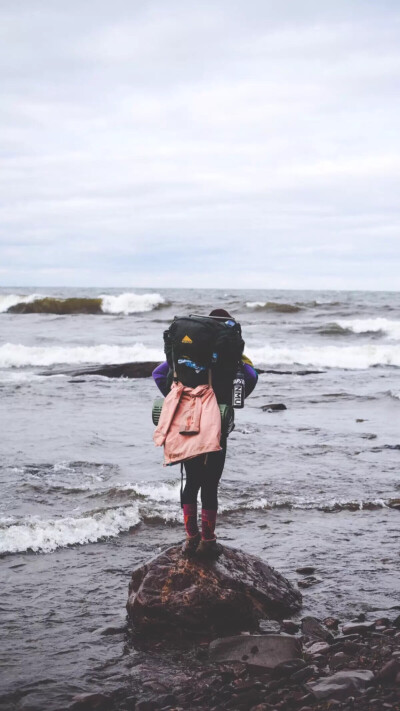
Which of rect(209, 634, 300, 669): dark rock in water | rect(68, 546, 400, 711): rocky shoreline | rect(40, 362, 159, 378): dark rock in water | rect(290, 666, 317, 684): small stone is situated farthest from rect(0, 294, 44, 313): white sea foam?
rect(290, 666, 317, 684): small stone

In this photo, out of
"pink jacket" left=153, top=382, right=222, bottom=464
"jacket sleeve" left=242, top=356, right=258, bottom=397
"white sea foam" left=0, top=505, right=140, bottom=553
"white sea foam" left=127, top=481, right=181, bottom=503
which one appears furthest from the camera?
"white sea foam" left=127, top=481, right=181, bottom=503

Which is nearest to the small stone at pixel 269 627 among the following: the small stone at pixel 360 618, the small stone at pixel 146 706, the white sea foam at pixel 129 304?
the small stone at pixel 360 618

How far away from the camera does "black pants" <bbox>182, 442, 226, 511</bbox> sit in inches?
201

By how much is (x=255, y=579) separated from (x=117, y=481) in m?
4.19

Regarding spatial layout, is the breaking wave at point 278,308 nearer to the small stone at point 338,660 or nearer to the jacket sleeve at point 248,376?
the jacket sleeve at point 248,376

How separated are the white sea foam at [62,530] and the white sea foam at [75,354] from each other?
18334 mm

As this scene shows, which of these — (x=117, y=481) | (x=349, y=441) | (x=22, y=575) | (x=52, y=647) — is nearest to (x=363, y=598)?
(x=52, y=647)

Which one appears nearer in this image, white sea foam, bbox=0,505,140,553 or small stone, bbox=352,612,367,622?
small stone, bbox=352,612,367,622

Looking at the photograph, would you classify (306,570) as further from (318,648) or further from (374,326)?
(374,326)

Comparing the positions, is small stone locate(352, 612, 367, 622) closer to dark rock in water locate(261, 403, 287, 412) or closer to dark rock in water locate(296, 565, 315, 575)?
dark rock in water locate(296, 565, 315, 575)

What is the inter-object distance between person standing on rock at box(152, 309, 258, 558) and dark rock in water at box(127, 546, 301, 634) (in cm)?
22

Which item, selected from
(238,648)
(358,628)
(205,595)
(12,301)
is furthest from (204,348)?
(12,301)

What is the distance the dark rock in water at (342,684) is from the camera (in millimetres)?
3986

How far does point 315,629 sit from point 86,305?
46.7 metres
